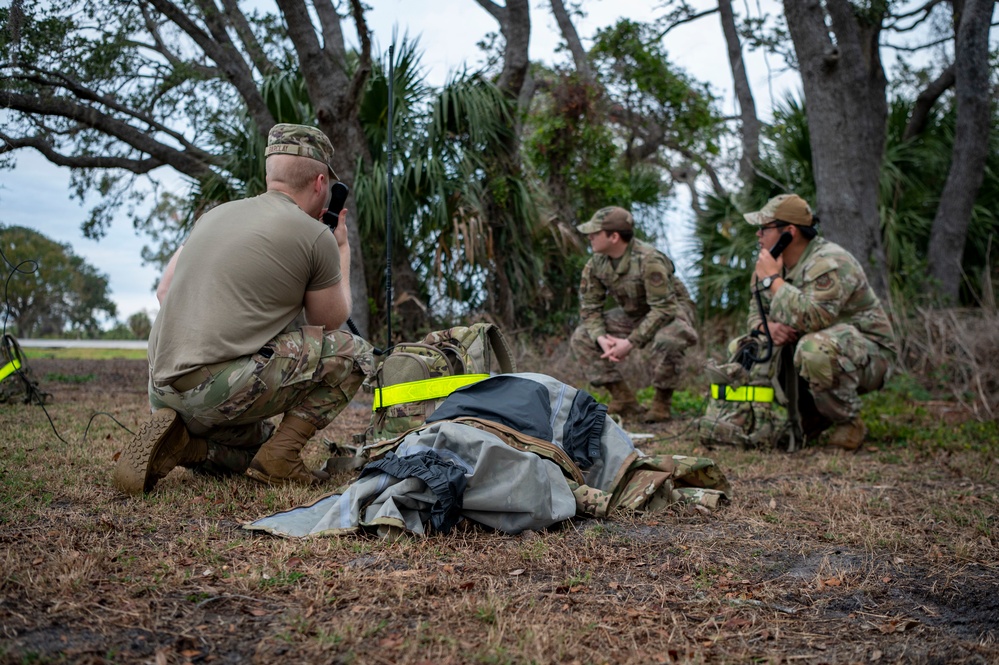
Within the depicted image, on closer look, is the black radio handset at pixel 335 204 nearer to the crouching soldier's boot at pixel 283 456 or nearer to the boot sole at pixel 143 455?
the crouching soldier's boot at pixel 283 456

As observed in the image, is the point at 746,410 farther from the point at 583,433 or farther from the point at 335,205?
the point at 335,205

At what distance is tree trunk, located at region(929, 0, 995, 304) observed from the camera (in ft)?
29.8

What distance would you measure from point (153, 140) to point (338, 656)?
8128 millimetres

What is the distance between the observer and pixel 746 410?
5.48 metres

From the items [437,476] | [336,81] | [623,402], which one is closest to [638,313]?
[623,402]

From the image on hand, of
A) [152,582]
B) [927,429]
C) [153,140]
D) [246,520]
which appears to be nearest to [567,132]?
[153,140]

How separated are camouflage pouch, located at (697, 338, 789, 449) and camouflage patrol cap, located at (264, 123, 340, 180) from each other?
122 inches

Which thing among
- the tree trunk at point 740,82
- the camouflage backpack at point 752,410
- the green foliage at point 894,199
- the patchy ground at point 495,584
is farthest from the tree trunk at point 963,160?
the patchy ground at point 495,584

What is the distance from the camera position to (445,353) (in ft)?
13.1

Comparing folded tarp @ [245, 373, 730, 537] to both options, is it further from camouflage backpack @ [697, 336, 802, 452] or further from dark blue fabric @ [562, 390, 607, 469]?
camouflage backpack @ [697, 336, 802, 452]

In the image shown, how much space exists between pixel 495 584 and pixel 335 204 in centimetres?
224

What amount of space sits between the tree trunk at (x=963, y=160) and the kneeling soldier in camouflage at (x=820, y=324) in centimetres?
416

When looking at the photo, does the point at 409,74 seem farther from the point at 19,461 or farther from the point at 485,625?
the point at 485,625

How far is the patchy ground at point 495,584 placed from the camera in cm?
212
